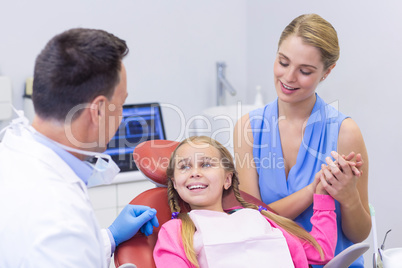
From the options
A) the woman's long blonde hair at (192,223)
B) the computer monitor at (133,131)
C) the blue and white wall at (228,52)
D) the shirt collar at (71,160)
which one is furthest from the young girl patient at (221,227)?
the computer monitor at (133,131)

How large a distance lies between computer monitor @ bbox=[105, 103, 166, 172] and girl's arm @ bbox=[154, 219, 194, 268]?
1074mm

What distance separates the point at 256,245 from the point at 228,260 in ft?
0.32

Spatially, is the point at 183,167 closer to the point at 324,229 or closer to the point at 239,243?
the point at 239,243

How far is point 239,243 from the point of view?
140cm

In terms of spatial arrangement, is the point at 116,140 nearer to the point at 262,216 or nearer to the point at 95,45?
the point at 262,216

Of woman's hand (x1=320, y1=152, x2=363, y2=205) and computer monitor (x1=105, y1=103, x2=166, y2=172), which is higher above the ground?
woman's hand (x1=320, y1=152, x2=363, y2=205)

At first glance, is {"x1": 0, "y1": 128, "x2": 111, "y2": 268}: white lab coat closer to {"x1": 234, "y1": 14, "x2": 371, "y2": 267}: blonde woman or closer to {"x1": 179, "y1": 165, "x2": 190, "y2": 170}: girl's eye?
{"x1": 179, "y1": 165, "x2": 190, "y2": 170}: girl's eye

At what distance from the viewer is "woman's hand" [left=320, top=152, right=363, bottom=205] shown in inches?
55.7

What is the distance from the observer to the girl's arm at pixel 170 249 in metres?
1.34

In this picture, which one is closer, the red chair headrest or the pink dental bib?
the pink dental bib

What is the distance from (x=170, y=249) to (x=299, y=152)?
56cm

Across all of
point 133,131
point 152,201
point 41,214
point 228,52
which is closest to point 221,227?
point 152,201

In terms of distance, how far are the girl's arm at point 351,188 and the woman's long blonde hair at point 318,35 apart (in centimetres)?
Answer: 22

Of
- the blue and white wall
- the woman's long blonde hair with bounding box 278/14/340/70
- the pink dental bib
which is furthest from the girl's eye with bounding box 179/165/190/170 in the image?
the blue and white wall
